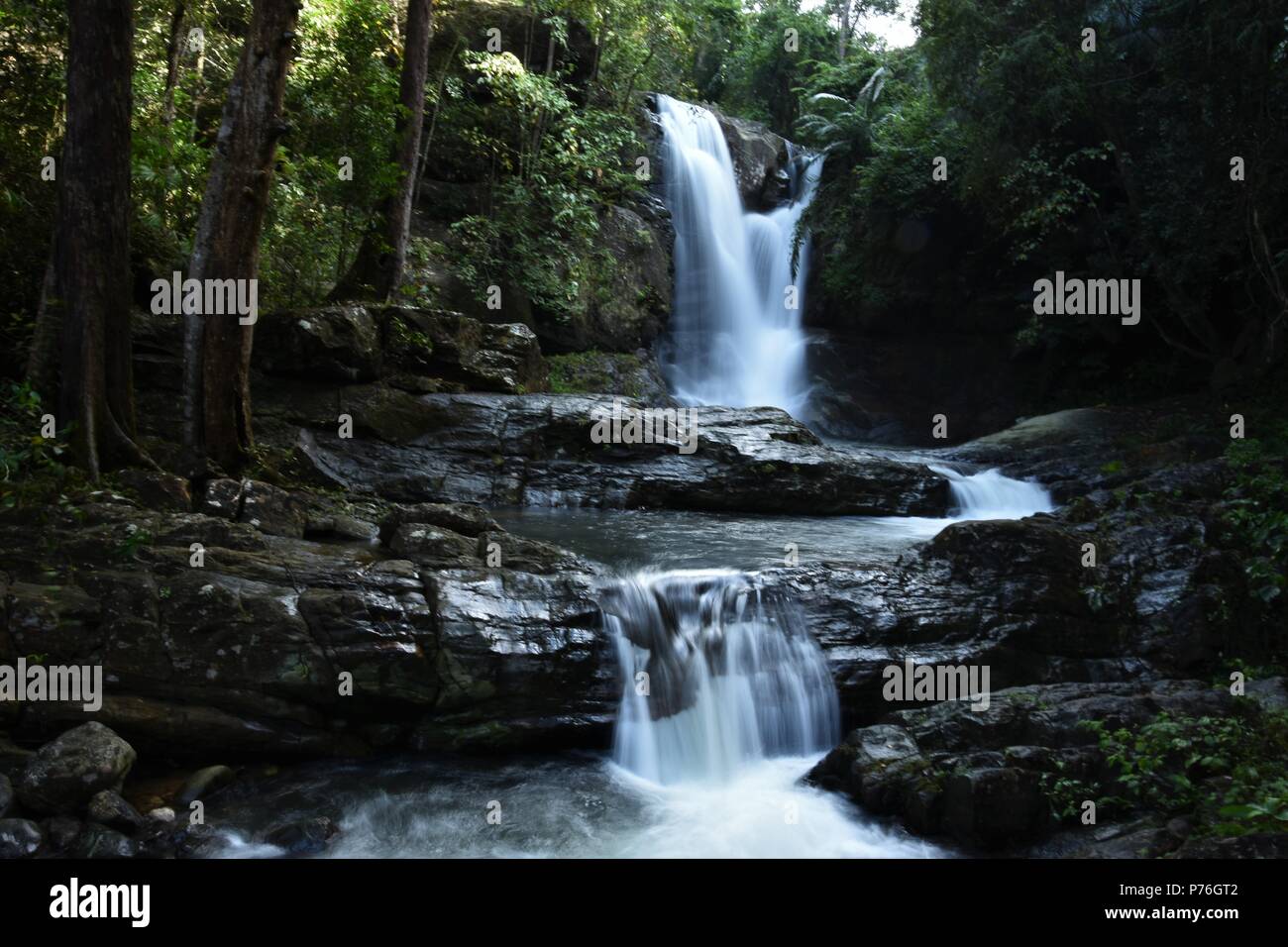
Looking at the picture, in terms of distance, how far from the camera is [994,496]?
13.3 metres

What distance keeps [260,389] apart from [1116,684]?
30.7ft

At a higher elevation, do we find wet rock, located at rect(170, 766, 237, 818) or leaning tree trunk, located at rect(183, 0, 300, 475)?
leaning tree trunk, located at rect(183, 0, 300, 475)

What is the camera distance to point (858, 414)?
20125mm

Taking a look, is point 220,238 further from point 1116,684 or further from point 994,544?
point 1116,684

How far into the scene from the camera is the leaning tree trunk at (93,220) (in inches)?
295

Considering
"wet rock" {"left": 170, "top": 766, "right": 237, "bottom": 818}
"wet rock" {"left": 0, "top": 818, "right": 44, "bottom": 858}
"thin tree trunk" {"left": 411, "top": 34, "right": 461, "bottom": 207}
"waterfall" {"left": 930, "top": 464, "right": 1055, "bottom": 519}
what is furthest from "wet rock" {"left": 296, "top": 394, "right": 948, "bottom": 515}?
"thin tree trunk" {"left": 411, "top": 34, "right": 461, "bottom": 207}

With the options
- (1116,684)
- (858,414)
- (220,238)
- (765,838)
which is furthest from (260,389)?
(858,414)

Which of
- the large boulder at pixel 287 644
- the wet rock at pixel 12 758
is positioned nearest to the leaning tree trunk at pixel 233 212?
the large boulder at pixel 287 644

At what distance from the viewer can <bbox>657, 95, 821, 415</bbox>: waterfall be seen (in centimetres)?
2036

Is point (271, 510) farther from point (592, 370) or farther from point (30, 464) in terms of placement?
point (592, 370)

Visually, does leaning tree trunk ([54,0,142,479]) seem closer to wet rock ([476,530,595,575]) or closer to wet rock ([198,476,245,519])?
wet rock ([198,476,245,519])

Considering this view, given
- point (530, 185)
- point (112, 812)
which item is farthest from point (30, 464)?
point (530, 185)

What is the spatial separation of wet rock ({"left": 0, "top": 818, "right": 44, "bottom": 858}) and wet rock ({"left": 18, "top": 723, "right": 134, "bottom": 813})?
172mm

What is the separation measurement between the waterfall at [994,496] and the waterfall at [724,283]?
22.0 ft
